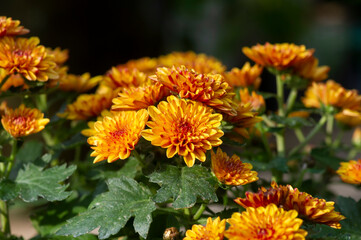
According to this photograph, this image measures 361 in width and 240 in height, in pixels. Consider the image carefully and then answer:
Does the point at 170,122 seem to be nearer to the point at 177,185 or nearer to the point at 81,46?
the point at 177,185

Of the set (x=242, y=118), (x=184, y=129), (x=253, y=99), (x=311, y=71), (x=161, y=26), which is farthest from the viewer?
(x=161, y=26)

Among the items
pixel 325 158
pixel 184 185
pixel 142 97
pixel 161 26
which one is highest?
pixel 142 97

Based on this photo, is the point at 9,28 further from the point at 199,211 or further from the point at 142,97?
the point at 199,211

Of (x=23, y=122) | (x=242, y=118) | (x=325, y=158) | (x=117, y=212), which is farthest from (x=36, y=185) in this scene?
(x=325, y=158)

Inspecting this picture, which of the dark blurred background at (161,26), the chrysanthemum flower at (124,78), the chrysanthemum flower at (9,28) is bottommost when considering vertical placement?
the dark blurred background at (161,26)

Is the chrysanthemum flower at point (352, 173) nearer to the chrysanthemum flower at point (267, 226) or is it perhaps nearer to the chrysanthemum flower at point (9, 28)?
the chrysanthemum flower at point (267, 226)

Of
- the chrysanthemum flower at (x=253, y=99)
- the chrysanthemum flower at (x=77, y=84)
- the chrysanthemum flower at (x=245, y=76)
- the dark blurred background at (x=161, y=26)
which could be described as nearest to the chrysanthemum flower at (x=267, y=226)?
the chrysanthemum flower at (x=253, y=99)

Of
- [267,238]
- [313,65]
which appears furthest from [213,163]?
[313,65]
